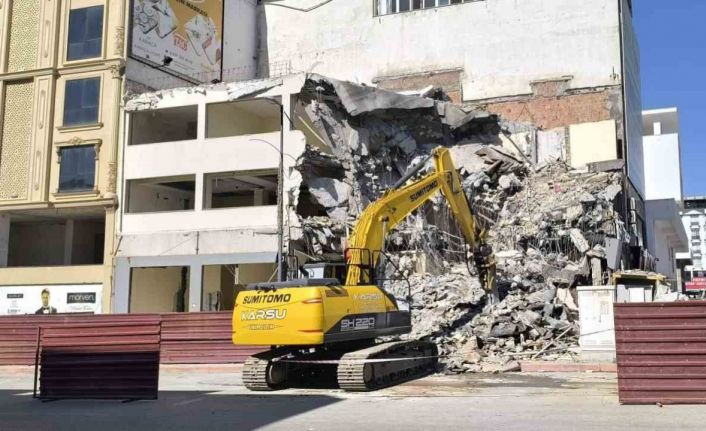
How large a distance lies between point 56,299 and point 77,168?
252 inches

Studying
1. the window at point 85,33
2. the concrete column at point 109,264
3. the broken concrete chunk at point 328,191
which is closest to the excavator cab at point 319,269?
the broken concrete chunk at point 328,191

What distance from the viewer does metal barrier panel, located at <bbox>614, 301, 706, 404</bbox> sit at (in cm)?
1051

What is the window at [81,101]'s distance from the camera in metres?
34.0

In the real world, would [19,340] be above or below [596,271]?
below

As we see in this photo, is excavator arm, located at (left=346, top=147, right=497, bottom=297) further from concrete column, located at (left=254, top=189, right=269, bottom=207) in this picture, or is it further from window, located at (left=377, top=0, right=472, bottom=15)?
window, located at (left=377, top=0, right=472, bottom=15)

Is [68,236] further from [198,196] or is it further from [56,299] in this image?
[198,196]

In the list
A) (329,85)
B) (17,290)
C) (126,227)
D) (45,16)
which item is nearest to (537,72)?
(329,85)

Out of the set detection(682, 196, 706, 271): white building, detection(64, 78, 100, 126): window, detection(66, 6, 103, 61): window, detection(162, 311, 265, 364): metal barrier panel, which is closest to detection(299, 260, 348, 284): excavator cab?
detection(162, 311, 265, 364): metal barrier panel

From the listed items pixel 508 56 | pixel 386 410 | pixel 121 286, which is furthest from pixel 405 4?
pixel 386 410

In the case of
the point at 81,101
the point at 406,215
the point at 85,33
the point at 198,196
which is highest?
the point at 85,33

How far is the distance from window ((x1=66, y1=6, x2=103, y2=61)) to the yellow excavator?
75.1ft

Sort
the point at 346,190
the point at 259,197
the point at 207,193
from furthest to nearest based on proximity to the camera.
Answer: the point at 259,197 < the point at 207,193 < the point at 346,190

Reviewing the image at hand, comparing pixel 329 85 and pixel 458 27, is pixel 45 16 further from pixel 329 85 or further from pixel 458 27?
pixel 458 27

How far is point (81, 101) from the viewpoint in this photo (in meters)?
34.2
